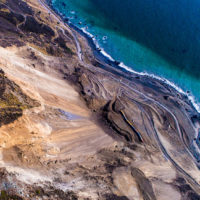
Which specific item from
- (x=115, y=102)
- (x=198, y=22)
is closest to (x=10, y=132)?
(x=115, y=102)

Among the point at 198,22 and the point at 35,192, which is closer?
the point at 35,192

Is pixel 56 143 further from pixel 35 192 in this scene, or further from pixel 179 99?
pixel 179 99

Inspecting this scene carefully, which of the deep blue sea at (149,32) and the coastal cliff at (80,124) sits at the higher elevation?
the deep blue sea at (149,32)

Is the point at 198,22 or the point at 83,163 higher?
the point at 198,22

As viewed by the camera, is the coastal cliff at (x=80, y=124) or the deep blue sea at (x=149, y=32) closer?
the coastal cliff at (x=80, y=124)
